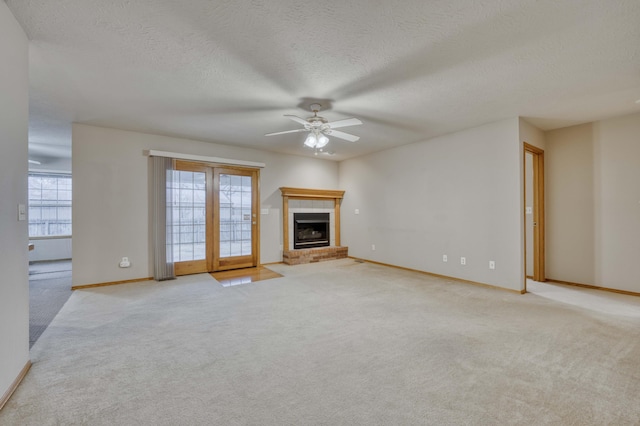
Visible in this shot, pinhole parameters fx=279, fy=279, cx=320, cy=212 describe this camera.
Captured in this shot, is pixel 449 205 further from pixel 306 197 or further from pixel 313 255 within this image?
pixel 306 197

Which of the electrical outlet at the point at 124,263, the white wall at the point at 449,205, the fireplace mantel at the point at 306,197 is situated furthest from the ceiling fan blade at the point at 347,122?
the electrical outlet at the point at 124,263

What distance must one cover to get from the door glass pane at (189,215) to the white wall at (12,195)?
9.79 ft

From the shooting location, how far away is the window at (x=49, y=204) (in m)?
6.95

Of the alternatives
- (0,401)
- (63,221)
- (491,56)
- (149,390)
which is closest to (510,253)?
(491,56)

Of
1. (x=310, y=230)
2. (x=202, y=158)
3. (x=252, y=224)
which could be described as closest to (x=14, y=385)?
(x=202, y=158)

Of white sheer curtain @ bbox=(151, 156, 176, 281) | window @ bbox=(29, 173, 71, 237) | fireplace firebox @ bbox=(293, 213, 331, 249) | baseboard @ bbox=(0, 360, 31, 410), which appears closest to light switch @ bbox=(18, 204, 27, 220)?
baseboard @ bbox=(0, 360, 31, 410)

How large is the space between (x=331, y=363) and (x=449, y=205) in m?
3.76

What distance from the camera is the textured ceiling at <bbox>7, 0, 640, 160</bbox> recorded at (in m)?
1.92

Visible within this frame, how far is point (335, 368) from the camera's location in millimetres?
2121

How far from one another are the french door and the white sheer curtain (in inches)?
5.7

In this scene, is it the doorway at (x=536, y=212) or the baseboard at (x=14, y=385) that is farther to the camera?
the doorway at (x=536, y=212)

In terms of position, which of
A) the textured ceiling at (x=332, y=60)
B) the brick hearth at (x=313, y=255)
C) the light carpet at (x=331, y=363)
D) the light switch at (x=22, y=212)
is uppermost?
the textured ceiling at (x=332, y=60)

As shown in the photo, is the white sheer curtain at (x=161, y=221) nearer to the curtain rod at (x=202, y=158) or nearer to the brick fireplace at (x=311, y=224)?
the curtain rod at (x=202, y=158)

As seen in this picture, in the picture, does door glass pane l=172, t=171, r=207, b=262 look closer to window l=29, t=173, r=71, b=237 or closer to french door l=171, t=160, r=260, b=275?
french door l=171, t=160, r=260, b=275
